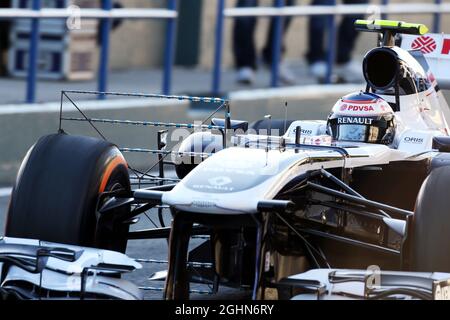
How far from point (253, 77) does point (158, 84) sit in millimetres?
1152

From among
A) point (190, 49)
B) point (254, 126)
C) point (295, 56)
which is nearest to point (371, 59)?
point (254, 126)

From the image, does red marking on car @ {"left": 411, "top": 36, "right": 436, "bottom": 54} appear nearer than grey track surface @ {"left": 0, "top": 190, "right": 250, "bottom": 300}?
No

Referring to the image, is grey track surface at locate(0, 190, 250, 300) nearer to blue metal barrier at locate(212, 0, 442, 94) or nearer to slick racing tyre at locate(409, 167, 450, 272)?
slick racing tyre at locate(409, 167, 450, 272)

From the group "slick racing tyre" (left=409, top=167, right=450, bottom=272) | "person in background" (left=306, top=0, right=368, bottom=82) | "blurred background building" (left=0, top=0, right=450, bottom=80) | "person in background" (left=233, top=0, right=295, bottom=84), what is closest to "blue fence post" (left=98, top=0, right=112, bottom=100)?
"blurred background building" (left=0, top=0, right=450, bottom=80)

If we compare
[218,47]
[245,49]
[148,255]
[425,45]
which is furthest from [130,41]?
[148,255]

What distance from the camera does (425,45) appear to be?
1018cm

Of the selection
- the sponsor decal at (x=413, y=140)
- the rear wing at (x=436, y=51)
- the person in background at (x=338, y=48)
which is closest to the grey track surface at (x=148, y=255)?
the sponsor decal at (x=413, y=140)

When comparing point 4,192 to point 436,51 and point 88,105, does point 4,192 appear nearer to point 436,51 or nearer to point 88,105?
point 88,105

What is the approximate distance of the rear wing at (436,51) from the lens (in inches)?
397

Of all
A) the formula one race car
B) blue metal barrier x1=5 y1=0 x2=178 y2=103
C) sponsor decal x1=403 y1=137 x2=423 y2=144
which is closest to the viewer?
the formula one race car

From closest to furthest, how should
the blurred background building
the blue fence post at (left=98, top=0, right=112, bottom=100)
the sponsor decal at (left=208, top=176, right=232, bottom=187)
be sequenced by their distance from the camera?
1. the sponsor decal at (left=208, top=176, right=232, bottom=187)
2. the blue fence post at (left=98, top=0, right=112, bottom=100)
3. the blurred background building

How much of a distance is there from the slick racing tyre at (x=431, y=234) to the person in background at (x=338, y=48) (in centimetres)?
937

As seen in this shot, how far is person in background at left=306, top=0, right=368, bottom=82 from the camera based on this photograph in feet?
56.0

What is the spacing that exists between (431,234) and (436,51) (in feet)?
12.3
